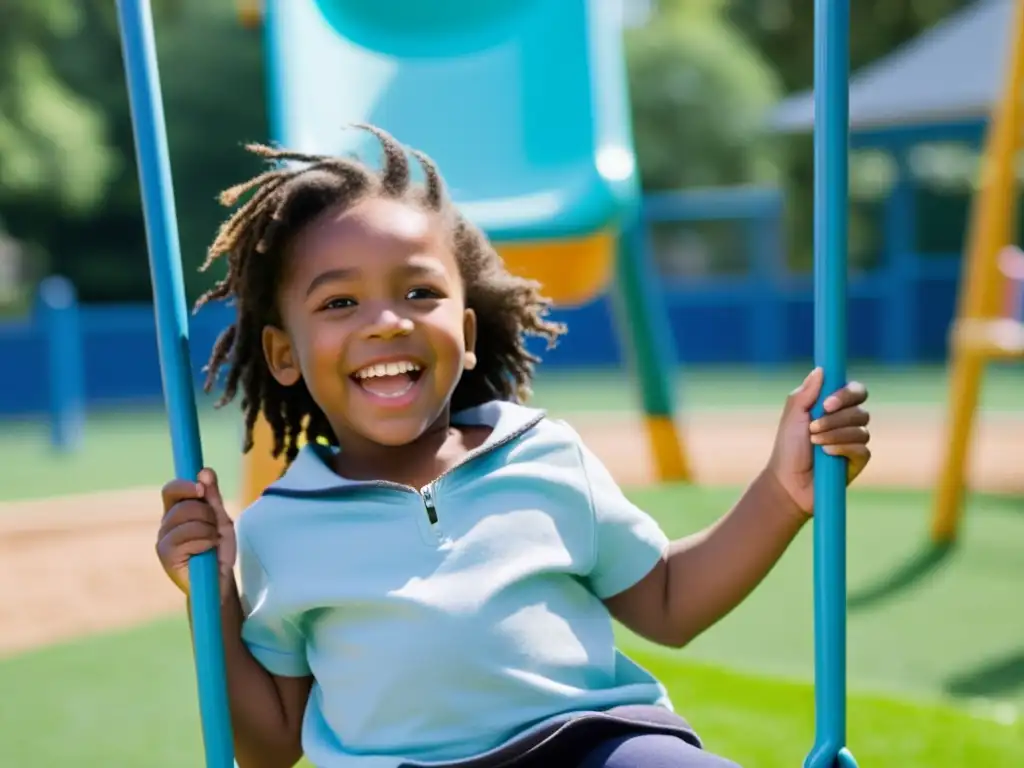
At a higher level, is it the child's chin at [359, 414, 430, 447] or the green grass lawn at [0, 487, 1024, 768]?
the child's chin at [359, 414, 430, 447]

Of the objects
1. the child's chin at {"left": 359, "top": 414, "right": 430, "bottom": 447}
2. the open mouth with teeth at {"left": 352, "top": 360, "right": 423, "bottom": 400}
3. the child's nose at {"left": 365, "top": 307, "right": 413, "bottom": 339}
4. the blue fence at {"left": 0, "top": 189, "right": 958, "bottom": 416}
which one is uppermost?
the child's nose at {"left": 365, "top": 307, "right": 413, "bottom": 339}

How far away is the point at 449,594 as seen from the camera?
1324mm

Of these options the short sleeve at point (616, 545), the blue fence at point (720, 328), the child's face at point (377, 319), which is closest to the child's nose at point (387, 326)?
the child's face at point (377, 319)

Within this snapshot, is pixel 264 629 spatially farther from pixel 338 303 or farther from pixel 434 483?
pixel 338 303

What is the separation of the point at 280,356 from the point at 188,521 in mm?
274

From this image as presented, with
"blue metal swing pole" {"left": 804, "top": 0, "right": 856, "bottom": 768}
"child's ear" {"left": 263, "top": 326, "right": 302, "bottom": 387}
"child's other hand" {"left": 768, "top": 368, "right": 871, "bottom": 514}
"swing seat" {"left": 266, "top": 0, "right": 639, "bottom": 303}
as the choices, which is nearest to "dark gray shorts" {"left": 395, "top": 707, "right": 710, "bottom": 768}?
"blue metal swing pole" {"left": 804, "top": 0, "right": 856, "bottom": 768}

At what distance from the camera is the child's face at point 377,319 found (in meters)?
1.40

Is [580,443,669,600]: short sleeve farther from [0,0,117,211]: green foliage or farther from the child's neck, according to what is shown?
[0,0,117,211]: green foliage

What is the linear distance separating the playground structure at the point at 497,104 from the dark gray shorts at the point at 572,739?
224 centimetres

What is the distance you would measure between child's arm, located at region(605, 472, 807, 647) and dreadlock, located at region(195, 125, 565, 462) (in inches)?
12.8

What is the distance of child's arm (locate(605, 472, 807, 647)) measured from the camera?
1.40 metres

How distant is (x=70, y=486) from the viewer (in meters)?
6.70

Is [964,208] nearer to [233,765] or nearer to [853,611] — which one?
[853,611]

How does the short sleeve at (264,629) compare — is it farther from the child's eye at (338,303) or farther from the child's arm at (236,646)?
the child's eye at (338,303)
